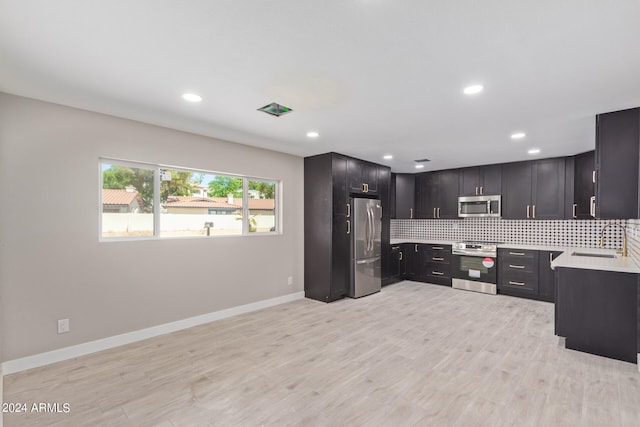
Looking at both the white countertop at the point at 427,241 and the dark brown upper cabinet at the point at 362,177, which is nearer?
the dark brown upper cabinet at the point at 362,177

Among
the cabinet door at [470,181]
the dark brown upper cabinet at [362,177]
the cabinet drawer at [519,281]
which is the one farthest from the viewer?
the cabinet door at [470,181]

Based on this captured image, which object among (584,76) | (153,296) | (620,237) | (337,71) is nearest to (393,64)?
(337,71)

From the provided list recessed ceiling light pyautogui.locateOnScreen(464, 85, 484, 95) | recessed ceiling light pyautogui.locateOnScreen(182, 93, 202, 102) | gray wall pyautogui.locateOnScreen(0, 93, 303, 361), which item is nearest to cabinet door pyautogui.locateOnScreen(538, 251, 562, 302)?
recessed ceiling light pyautogui.locateOnScreen(464, 85, 484, 95)

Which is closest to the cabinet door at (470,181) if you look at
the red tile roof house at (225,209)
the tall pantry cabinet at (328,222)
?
the tall pantry cabinet at (328,222)

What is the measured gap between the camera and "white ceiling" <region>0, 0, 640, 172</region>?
1.58 meters

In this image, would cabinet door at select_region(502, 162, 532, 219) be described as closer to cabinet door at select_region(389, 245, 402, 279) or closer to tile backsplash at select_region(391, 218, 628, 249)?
tile backsplash at select_region(391, 218, 628, 249)

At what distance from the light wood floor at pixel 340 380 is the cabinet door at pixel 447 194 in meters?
2.91

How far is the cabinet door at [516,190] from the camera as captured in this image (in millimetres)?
5410

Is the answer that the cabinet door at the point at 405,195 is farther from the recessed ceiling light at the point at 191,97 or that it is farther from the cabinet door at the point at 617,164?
the recessed ceiling light at the point at 191,97

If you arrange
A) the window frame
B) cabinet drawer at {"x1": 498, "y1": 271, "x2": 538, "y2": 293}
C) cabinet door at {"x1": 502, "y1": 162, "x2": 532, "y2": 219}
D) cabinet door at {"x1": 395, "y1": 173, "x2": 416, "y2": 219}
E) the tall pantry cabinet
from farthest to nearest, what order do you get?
1. cabinet door at {"x1": 395, "y1": 173, "x2": 416, "y2": 219}
2. cabinet door at {"x1": 502, "y1": 162, "x2": 532, "y2": 219}
3. cabinet drawer at {"x1": 498, "y1": 271, "x2": 538, "y2": 293}
4. the tall pantry cabinet
5. the window frame

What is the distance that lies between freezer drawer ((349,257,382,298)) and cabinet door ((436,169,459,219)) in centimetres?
199

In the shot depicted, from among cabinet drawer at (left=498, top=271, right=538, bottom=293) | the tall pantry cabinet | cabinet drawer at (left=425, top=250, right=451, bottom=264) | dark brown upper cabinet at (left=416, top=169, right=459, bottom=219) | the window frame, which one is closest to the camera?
the window frame

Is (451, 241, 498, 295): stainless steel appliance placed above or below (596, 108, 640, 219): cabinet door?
below

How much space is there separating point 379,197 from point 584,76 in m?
3.75
